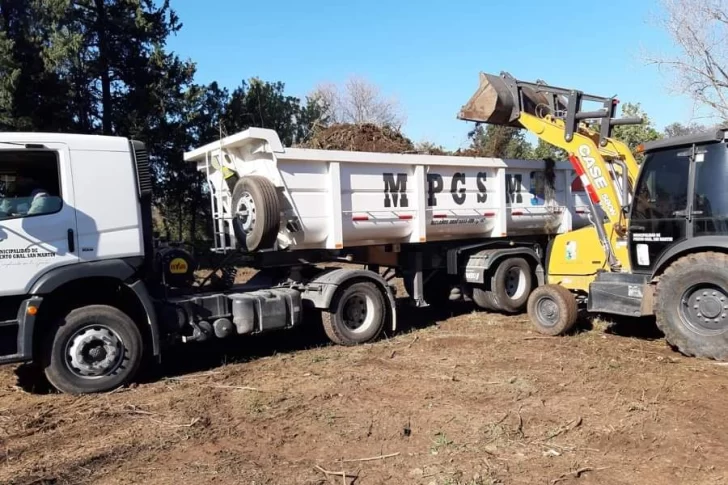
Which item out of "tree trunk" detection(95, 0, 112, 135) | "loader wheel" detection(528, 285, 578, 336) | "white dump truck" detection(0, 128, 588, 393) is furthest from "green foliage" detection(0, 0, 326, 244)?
"loader wheel" detection(528, 285, 578, 336)

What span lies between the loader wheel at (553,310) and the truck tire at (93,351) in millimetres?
5065

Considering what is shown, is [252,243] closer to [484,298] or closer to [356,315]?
[356,315]

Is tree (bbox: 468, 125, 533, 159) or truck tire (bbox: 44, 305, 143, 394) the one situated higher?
tree (bbox: 468, 125, 533, 159)

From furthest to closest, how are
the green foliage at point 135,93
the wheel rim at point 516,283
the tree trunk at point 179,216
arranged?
the tree trunk at point 179,216, the green foliage at point 135,93, the wheel rim at point 516,283

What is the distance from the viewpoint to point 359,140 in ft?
30.3

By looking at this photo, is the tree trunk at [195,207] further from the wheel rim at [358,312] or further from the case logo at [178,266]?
the case logo at [178,266]

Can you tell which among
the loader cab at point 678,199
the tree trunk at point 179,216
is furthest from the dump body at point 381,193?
the tree trunk at point 179,216

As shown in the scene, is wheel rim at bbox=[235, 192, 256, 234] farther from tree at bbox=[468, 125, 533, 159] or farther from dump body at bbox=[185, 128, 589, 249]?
tree at bbox=[468, 125, 533, 159]

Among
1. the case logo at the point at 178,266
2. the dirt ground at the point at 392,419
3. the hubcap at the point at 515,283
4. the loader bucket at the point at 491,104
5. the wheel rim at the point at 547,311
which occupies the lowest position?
the dirt ground at the point at 392,419

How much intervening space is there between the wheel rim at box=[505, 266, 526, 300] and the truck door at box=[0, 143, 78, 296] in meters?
6.37

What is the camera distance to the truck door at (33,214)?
566cm

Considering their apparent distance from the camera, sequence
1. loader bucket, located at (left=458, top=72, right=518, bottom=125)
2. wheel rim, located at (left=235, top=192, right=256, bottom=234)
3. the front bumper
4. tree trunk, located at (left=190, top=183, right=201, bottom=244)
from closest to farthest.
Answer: the front bumper
wheel rim, located at (left=235, top=192, right=256, bottom=234)
loader bucket, located at (left=458, top=72, right=518, bottom=125)
tree trunk, located at (left=190, top=183, right=201, bottom=244)

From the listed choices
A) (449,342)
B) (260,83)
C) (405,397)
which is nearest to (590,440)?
(405,397)

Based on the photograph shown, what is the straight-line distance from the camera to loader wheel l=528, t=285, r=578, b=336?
7973 millimetres
